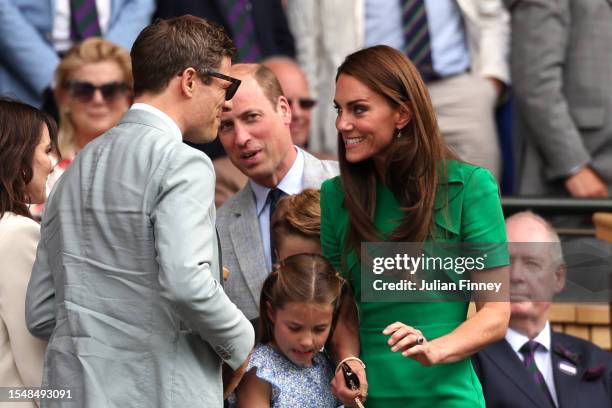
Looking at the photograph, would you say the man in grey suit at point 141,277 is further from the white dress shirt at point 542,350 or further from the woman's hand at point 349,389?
the white dress shirt at point 542,350

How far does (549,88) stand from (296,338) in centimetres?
272

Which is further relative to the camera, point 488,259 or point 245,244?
point 245,244

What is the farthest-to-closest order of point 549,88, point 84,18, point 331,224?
point 84,18
point 549,88
point 331,224

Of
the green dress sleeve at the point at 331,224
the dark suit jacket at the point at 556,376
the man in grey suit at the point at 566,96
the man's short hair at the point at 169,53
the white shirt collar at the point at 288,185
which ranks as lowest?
the dark suit jacket at the point at 556,376

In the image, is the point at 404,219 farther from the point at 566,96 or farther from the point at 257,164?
the point at 566,96

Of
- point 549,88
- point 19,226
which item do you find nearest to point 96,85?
point 549,88

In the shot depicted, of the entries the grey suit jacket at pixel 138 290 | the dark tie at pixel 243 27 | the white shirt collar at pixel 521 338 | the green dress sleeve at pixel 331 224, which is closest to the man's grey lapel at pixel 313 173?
the green dress sleeve at pixel 331 224

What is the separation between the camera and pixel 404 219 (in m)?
3.92

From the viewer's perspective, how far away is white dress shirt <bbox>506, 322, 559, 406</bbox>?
5.09m

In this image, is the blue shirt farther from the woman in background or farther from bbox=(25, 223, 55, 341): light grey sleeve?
bbox=(25, 223, 55, 341): light grey sleeve

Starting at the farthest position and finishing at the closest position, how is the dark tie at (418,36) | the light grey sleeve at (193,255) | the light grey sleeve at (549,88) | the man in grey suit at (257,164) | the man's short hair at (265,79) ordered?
the dark tie at (418,36)
the light grey sleeve at (549,88)
the man's short hair at (265,79)
the man in grey suit at (257,164)
the light grey sleeve at (193,255)

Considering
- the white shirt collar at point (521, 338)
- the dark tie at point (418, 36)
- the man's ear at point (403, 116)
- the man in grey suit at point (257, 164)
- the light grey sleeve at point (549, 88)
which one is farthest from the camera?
the dark tie at point (418, 36)

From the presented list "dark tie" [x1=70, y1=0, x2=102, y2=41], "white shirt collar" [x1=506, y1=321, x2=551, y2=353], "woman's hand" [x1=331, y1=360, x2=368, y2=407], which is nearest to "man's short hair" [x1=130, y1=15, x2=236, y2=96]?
"woman's hand" [x1=331, y1=360, x2=368, y2=407]

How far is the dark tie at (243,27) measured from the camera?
6.73m
